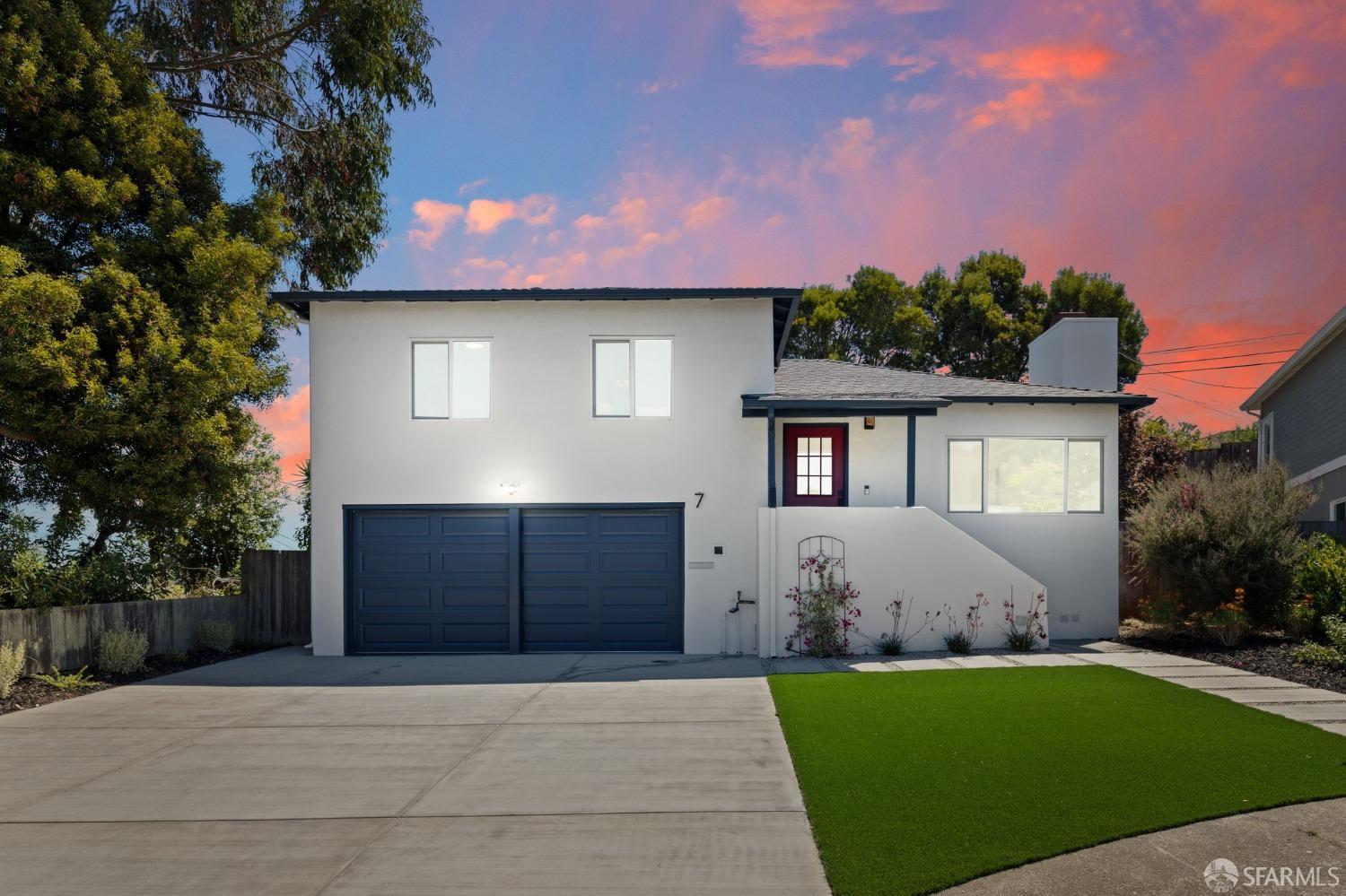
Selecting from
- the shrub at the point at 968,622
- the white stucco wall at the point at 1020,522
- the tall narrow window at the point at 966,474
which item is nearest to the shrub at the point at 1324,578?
the white stucco wall at the point at 1020,522

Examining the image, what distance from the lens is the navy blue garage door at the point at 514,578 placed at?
12.8 meters

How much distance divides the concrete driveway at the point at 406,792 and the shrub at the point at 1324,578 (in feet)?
27.0

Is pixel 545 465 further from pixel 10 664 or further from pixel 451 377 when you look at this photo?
pixel 10 664

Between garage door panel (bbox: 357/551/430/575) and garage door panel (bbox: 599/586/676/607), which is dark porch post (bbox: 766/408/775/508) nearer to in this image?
garage door panel (bbox: 599/586/676/607)

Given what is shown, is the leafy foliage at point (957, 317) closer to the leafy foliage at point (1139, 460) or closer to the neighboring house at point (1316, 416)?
the neighboring house at point (1316, 416)

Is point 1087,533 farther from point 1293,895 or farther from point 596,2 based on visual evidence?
point 596,2

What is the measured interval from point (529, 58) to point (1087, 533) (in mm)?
15013

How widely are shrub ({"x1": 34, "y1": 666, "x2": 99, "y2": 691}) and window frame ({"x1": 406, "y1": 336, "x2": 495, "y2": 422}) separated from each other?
539cm

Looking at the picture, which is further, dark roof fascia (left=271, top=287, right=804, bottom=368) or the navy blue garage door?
the navy blue garage door

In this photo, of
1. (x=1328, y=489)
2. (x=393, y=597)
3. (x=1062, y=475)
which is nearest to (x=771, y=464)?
(x=1062, y=475)

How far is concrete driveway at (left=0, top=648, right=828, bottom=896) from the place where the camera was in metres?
4.54

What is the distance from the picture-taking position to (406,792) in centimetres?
595

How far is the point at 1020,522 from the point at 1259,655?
3.77 m

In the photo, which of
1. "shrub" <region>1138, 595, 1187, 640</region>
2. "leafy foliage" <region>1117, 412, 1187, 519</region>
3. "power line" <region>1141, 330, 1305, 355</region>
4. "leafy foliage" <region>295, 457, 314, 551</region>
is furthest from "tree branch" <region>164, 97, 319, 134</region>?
"power line" <region>1141, 330, 1305, 355</region>
